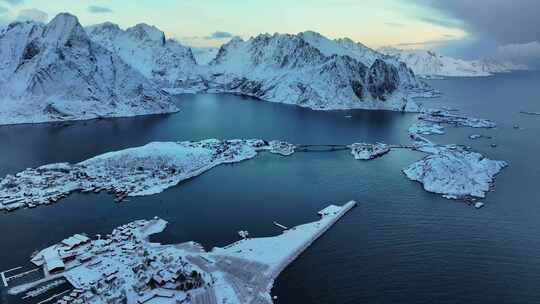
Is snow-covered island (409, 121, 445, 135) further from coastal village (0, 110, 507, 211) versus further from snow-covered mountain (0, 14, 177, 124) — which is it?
snow-covered mountain (0, 14, 177, 124)

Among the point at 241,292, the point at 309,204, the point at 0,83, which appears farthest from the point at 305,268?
the point at 0,83

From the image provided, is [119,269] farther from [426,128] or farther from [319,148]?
[426,128]

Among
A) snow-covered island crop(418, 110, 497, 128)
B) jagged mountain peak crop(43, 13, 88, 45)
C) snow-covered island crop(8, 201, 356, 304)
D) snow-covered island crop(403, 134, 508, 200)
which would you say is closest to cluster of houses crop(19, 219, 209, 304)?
snow-covered island crop(8, 201, 356, 304)

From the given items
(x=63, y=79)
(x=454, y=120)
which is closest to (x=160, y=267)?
(x=63, y=79)

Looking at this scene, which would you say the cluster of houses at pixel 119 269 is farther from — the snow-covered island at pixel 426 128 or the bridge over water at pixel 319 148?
the snow-covered island at pixel 426 128

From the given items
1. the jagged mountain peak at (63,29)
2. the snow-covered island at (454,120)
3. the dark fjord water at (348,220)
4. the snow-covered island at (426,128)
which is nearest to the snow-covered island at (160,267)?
the dark fjord water at (348,220)

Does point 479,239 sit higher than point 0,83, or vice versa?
point 0,83

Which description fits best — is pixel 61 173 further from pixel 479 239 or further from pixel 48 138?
pixel 479 239
